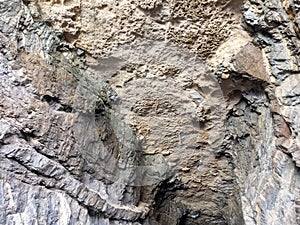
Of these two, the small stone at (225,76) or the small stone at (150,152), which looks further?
the small stone at (150,152)

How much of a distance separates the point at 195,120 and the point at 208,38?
717 mm

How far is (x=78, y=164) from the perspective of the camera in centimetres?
181

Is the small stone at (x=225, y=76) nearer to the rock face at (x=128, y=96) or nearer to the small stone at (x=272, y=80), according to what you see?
the rock face at (x=128, y=96)

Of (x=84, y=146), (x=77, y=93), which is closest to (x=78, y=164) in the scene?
(x=84, y=146)

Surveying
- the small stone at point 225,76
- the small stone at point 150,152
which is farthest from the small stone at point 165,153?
the small stone at point 225,76

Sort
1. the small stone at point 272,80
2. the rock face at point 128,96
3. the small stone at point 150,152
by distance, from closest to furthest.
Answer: the rock face at point 128,96, the small stone at point 272,80, the small stone at point 150,152

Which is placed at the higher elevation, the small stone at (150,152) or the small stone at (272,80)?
the small stone at (272,80)

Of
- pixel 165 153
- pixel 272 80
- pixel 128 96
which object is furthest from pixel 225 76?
pixel 165 153

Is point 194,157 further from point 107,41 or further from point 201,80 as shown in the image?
point 107,41

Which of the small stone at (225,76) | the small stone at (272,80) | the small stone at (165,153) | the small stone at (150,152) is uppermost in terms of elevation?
the small stone at (225,76)

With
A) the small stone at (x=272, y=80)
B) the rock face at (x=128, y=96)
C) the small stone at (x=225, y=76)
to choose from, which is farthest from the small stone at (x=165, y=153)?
the small stone at (x=272, y=80)

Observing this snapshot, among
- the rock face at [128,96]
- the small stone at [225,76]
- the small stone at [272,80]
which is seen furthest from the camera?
the small stone at [225,76]

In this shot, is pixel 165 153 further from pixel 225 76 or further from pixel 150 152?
pixel 225 76

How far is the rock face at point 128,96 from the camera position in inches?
59.8
